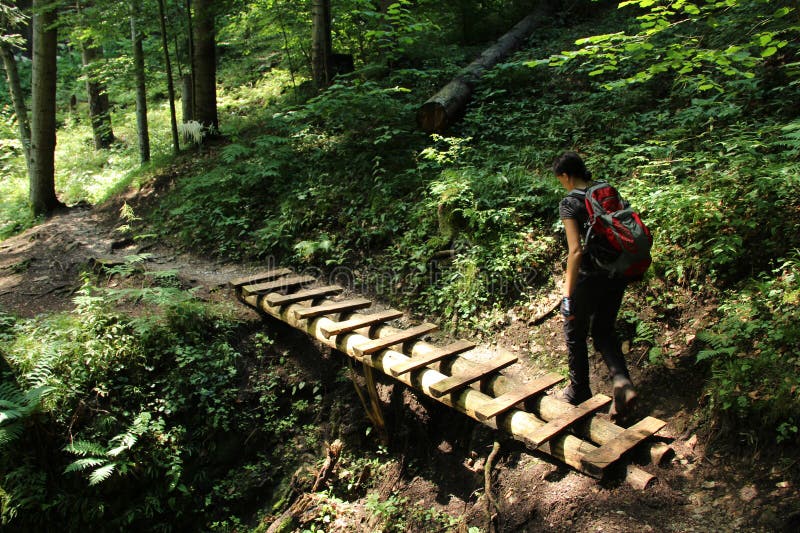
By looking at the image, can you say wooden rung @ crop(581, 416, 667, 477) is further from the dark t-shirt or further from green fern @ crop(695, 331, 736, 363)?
the dark t-shirt

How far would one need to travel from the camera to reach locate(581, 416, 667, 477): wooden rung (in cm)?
369

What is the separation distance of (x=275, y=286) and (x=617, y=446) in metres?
5.30

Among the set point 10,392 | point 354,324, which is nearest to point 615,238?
point 354,324

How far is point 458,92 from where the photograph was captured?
10.7 m

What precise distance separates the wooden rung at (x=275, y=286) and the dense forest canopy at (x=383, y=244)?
0.45m

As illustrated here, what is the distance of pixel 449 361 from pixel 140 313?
4.39m

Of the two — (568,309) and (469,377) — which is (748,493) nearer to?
(568,309)

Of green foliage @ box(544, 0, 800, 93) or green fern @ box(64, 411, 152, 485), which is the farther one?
green foliage @ box(544, 0, 800, 93)

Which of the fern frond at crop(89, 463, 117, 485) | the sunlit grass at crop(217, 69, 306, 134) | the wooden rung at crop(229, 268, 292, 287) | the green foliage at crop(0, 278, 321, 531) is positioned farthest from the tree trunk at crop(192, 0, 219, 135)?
the fern frond at crop(89, 463, 117, 485)

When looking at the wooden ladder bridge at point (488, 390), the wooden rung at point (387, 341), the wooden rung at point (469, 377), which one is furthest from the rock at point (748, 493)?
Result: the wooden rung at point (387, 341)

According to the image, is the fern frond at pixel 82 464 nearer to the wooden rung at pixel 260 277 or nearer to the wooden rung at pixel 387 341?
the wooden rung at pixel 387 341

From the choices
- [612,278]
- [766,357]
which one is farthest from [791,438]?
[612,278]

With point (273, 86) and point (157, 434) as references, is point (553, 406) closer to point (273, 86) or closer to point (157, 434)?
point (157, 434)

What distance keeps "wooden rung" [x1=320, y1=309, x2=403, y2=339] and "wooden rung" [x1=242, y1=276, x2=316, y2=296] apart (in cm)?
176
